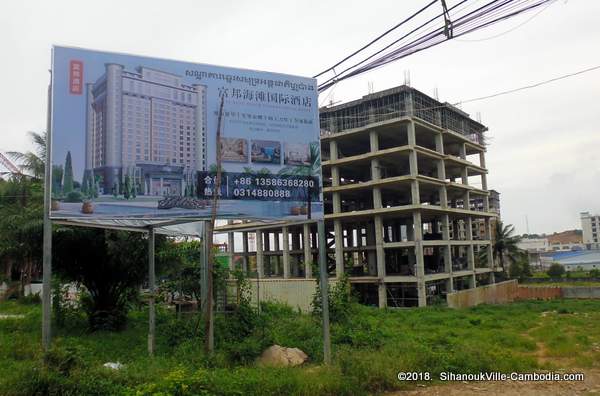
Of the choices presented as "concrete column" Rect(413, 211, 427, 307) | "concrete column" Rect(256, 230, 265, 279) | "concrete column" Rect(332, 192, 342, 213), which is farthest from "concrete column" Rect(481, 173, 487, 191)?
"concrete column" Rect(256, 230, 265, 279)

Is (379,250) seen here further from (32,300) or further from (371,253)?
(32,300)

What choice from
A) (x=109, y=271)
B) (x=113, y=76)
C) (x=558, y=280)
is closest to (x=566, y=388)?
(x=113, y=76)

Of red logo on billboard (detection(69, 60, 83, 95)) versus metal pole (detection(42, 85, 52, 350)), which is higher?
red logo on billboard (detection(69, 60, 83, 95))

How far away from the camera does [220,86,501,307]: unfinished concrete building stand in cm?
3172

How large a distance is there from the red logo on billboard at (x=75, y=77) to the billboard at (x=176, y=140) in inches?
0.6

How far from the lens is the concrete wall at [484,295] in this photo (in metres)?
29.8

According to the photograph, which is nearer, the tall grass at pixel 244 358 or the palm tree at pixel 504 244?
the tall grass at pixel 244 358

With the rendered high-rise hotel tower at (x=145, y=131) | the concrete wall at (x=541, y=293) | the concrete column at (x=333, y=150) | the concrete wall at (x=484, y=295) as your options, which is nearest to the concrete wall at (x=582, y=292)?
the concrete wall at (x=541, y=293)

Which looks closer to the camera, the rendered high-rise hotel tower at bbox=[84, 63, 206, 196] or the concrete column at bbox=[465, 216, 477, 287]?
the rendered high-rise hotel tower at bbox=[84, 63, 206, 196]

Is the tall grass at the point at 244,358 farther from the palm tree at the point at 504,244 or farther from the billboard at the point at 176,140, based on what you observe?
the palm tree at the point at 504,244

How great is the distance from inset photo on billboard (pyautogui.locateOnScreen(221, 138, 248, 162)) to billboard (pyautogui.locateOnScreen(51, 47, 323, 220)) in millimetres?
19

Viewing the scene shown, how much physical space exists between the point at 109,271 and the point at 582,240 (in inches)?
5482

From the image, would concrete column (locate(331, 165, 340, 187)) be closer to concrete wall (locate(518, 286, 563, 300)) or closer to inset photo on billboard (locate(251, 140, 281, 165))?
concrete wall (locate(518, 286, 563, 300))

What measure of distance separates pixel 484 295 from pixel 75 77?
33.9 metres
